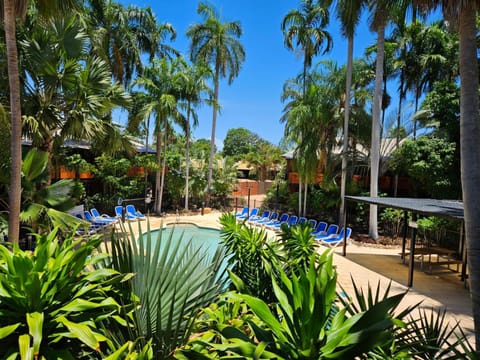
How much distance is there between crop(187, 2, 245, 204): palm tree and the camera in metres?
22.0

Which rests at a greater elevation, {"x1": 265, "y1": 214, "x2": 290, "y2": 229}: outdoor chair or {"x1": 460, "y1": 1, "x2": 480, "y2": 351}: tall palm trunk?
{"x1": 460, "y1": 1, "x2": 480, "y2": 351}: tall palm trunk

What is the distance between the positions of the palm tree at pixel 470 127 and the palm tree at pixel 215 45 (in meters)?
18.2

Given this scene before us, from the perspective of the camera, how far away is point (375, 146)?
14.4 meters

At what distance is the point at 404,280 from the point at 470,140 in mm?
6203

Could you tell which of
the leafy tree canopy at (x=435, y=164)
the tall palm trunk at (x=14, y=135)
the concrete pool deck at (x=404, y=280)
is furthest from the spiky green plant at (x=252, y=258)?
the leafy tree canopy at (x=435, y=164)

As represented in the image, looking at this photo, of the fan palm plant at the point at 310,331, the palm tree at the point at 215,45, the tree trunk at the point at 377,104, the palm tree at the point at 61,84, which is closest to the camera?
the fan palm plant at the point at 310,331

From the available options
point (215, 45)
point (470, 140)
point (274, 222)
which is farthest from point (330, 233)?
point (215, 45)

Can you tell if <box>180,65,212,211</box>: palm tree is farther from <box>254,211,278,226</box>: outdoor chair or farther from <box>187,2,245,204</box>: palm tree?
<box>254,211,278,226</box>: outdoor chair

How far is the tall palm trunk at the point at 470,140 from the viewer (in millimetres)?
4383

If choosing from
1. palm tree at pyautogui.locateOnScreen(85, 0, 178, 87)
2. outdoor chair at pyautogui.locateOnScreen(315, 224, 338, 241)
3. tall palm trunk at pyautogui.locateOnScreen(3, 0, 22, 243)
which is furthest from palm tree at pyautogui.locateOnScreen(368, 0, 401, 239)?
palm tree at pyautogui.locateOnScreen(85, 0, 178, 87)

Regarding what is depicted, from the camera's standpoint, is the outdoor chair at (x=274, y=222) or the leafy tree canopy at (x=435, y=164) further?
the outdoor chair at (x=274, y=222)

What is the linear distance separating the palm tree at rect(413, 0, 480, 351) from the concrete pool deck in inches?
71.2

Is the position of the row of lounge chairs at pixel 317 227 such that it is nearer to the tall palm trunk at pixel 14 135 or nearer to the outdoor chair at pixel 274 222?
the outdoor chair at pixel 274 222

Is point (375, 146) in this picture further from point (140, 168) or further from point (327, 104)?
point (140, 168)
